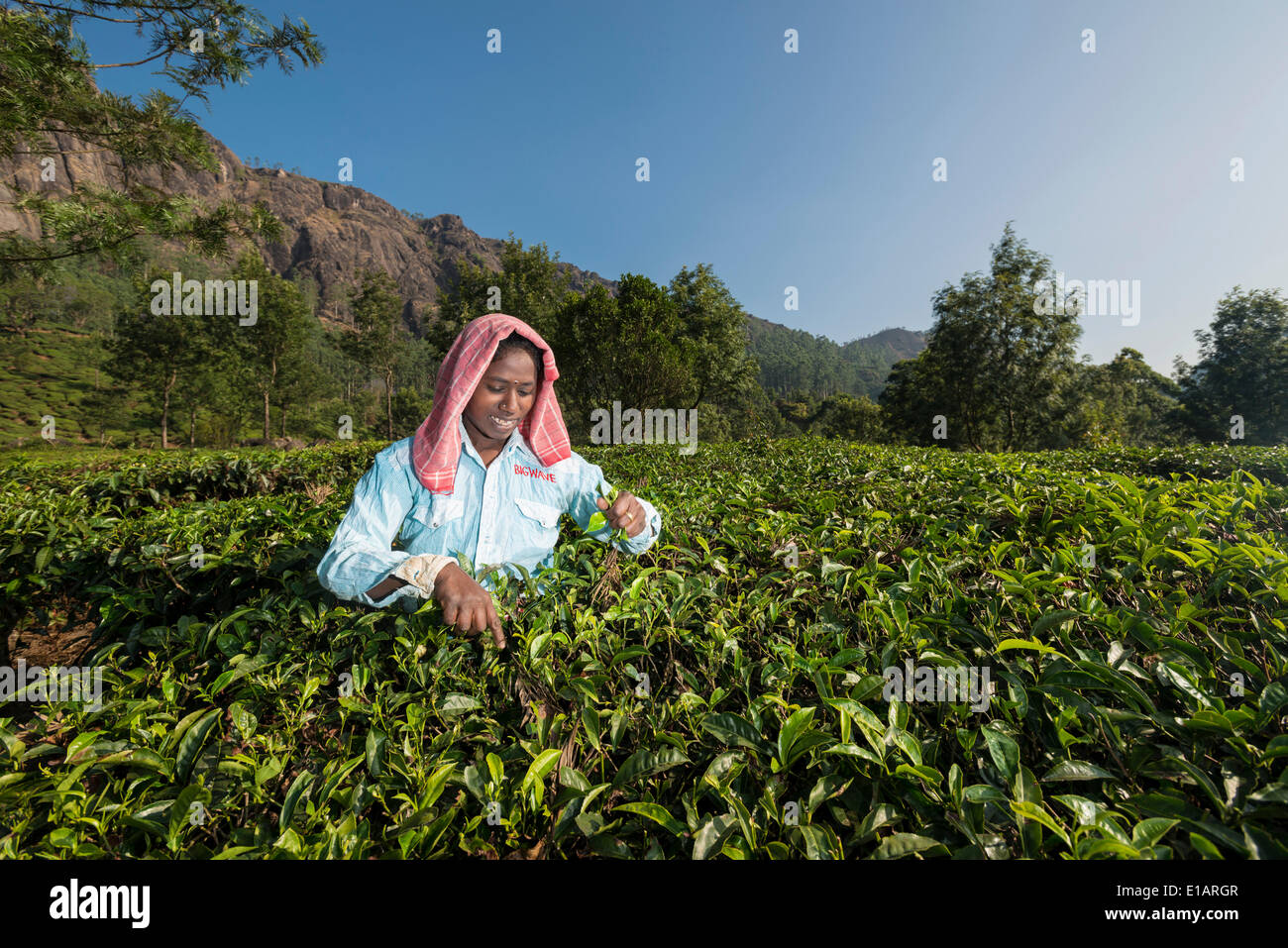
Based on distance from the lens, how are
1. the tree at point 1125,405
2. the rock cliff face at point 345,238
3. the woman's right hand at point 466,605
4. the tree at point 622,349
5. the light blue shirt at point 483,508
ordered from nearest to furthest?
1. the woman's right hand at point 466,605
2. the light blue shirt at point 483,508
3. the tree at point 622,349
4. the tree at point 1125,405
5. the rock cliff face at point 345,238

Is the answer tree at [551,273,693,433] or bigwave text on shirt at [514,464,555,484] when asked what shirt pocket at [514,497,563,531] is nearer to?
bigwave text on shirt at [514,464,555,484]

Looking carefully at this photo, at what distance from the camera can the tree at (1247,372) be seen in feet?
85.9

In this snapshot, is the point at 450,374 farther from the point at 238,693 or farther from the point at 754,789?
the point at 754,789

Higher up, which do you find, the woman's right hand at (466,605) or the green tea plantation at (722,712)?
the woman's right hand at (466,605)

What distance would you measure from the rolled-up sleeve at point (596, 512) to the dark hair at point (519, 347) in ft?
1.45

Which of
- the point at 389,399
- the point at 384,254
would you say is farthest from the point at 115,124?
the point at 384,254

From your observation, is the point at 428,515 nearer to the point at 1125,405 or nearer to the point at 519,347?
the point at 519,347

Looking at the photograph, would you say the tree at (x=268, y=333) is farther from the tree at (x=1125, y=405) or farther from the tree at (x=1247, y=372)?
the tree at (x=1247, y=372)

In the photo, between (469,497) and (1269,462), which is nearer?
(469,497)

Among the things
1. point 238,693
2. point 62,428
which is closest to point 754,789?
point 238,693

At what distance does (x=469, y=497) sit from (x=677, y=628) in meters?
0.98

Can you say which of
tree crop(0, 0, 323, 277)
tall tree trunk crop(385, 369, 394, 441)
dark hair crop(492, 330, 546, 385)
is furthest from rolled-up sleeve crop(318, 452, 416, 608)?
tall tree trunk crop(385, 369, 394, 441)

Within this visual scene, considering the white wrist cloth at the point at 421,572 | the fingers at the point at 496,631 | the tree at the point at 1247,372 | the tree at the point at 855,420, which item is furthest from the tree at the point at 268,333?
the tree at the point at 1247,372
